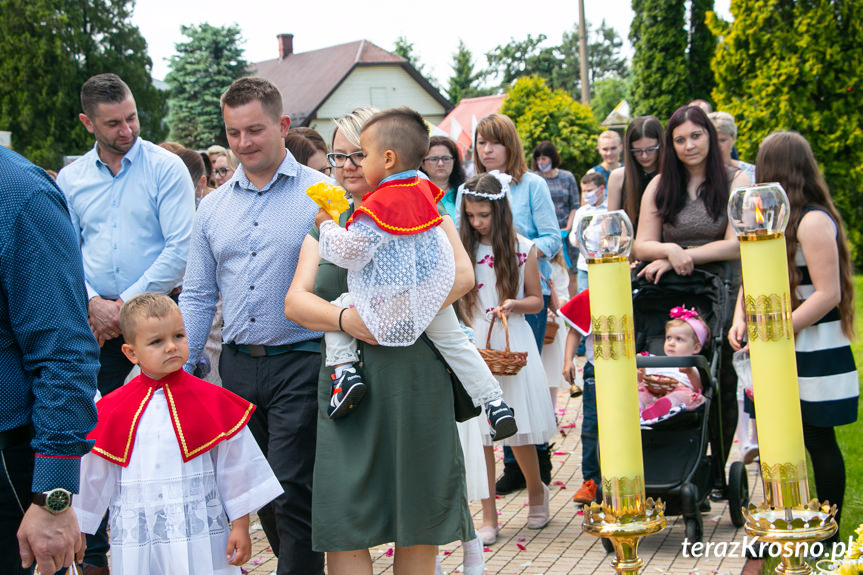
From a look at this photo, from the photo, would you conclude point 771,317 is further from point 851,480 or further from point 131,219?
point 851,480

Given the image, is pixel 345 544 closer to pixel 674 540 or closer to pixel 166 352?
pixel 166 352

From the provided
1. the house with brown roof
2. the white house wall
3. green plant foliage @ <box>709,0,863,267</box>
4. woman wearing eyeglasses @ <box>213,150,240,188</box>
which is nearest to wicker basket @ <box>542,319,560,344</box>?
woman wearing eyeglasses @ <box>213,150,240,188</box>

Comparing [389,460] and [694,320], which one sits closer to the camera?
[389,460]

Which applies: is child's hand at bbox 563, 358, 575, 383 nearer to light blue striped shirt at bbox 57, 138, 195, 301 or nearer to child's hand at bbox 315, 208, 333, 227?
light blue striped shirt at bbox 57, 138, 195, 301

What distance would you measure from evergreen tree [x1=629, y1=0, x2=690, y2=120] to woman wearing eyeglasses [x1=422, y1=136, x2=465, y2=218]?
17648 mm

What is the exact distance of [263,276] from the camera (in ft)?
14.3

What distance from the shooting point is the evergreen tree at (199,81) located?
45.9 m

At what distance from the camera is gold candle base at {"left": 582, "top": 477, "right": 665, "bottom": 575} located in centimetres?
164

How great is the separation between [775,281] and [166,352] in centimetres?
271

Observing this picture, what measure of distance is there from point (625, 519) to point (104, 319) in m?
4.00

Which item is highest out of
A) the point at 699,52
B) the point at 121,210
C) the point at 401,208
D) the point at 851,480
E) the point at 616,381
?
the point at 699,52

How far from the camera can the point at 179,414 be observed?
12.3ft

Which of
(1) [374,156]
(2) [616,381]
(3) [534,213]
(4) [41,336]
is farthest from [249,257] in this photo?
(2) [616,381]

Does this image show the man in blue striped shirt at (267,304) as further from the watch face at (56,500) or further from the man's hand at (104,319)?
the watch face at (56,500)
